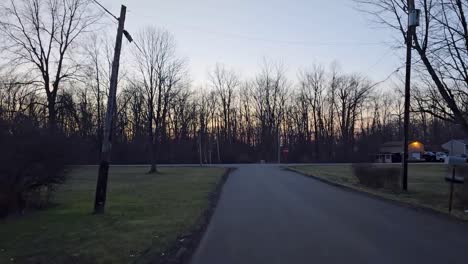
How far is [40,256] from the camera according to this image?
26.2 ft

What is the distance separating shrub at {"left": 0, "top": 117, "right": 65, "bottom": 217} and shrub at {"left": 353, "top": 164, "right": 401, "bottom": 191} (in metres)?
15.5

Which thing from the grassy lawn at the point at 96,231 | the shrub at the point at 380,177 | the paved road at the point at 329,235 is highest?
the shrub at the point at 380,177

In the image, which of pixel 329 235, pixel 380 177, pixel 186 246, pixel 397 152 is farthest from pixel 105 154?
pixel 397 152

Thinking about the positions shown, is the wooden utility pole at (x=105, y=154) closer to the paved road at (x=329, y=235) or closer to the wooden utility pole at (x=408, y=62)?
the paved road at (x=329, y=235)

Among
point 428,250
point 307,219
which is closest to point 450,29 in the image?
point 307,219

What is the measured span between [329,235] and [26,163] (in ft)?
31.2

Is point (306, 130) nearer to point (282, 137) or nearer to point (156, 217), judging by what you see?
point (282, 137)

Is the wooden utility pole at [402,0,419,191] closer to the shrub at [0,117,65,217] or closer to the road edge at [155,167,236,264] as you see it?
the road edge at [155,167,236,264]

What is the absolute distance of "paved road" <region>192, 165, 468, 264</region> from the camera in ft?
26.0

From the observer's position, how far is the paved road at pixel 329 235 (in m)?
7.93

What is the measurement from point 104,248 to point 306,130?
8470cm

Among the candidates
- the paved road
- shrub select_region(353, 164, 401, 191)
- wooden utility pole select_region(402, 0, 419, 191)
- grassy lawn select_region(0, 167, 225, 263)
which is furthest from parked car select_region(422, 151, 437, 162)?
grassy lawn select_region(0, 167, 225, 263)

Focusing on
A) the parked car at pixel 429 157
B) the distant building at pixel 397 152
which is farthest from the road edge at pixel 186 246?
the parked car at pixel 429 157

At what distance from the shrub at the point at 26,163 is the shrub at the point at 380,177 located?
50.9ft
